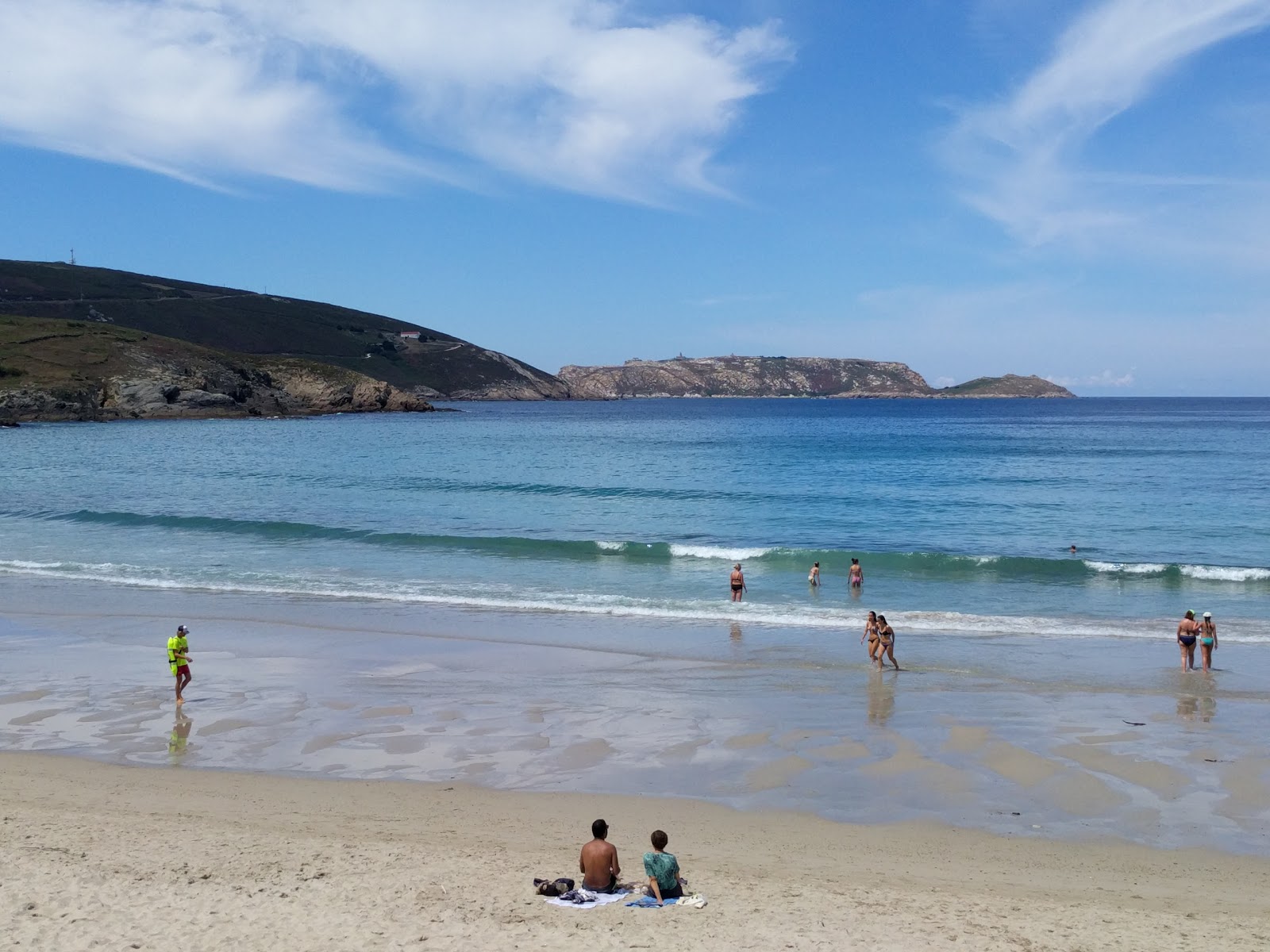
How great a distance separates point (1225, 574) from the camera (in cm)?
2617

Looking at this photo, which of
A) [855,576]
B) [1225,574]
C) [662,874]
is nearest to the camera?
[662,874]

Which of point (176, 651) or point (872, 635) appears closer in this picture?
point (176, 651)

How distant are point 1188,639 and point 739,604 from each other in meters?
9.38

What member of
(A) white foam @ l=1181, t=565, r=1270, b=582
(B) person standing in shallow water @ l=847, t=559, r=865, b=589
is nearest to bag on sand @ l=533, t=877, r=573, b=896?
(B) person standing in shallow water @ l=847, t=559, r=865, b=589

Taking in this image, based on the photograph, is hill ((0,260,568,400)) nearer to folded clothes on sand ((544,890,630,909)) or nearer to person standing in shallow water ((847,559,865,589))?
person standing in shallow water ((847,559,865,589))

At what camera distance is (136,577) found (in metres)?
26.4

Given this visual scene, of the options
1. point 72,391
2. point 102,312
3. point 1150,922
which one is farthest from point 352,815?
point 102,312

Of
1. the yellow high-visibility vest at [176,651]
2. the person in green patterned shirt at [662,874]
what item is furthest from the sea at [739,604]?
the person in green patterned shirt at [662,874]

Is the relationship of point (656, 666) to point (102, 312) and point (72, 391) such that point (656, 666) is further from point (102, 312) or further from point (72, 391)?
point (102, 312)

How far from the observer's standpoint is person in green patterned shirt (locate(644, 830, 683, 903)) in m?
8.27

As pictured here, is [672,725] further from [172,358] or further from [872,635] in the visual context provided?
[172,358]

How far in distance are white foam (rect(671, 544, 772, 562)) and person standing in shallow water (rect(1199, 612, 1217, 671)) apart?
13.8 m

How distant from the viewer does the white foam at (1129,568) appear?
2670 cm

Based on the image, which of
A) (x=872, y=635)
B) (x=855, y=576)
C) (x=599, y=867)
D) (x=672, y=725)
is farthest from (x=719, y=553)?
(x=599, y=867)
